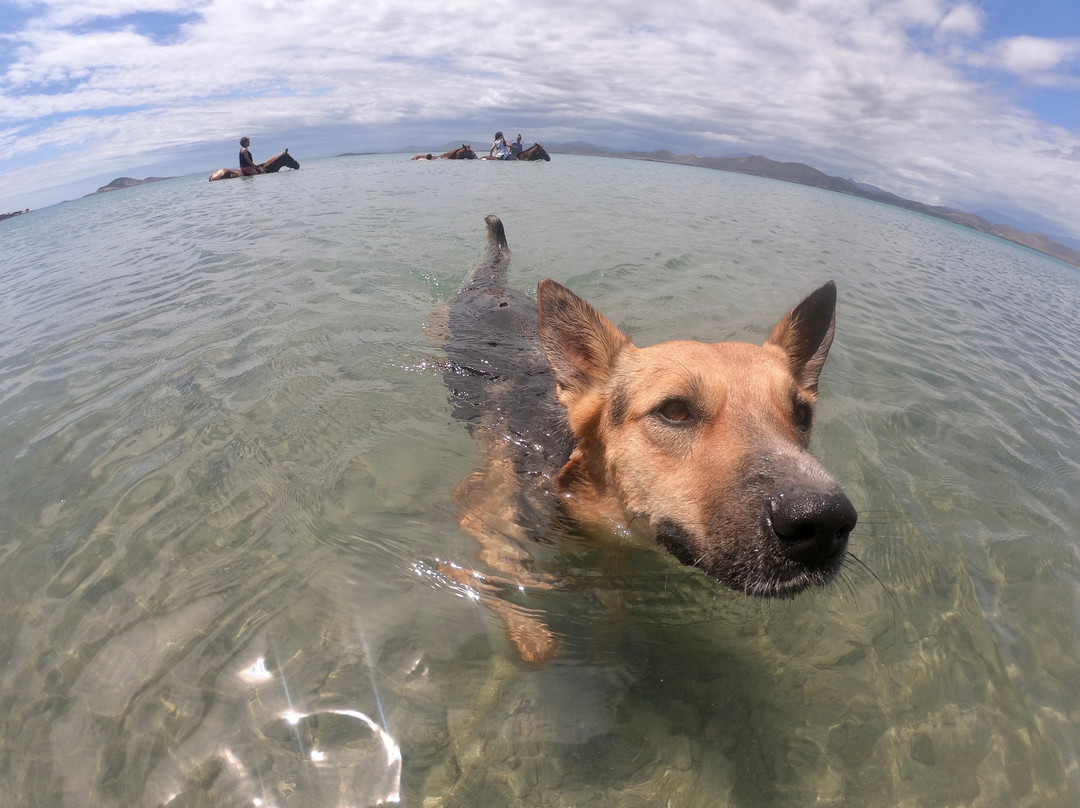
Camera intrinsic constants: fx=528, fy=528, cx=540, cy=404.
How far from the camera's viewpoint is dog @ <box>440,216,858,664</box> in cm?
245

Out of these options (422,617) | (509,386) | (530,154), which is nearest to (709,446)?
(422,617)

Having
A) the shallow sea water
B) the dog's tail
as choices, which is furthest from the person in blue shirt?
the shallow sea water

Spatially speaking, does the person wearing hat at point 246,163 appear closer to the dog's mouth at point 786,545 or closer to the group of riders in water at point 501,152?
the group of riders in water at point 501,152

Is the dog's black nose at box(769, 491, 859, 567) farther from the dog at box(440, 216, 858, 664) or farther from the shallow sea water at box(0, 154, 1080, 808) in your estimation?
the shallow sea water at box(0, 154, 1080, 808)

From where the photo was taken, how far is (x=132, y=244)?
15.6 metres

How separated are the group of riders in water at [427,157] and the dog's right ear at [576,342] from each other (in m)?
37.5

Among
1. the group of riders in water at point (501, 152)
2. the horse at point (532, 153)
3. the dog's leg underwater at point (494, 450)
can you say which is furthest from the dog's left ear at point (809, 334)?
the horse at point (532, 153)

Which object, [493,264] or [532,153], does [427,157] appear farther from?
[493,264]

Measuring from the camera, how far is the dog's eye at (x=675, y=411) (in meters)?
3.25

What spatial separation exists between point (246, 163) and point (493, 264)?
36.1m

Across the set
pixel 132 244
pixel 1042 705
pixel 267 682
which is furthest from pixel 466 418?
pixel 132 244

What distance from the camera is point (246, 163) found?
118ft

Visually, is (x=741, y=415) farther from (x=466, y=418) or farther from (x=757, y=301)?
(x=757, y=301)

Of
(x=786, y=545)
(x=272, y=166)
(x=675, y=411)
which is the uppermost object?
(x=786, y=545)
